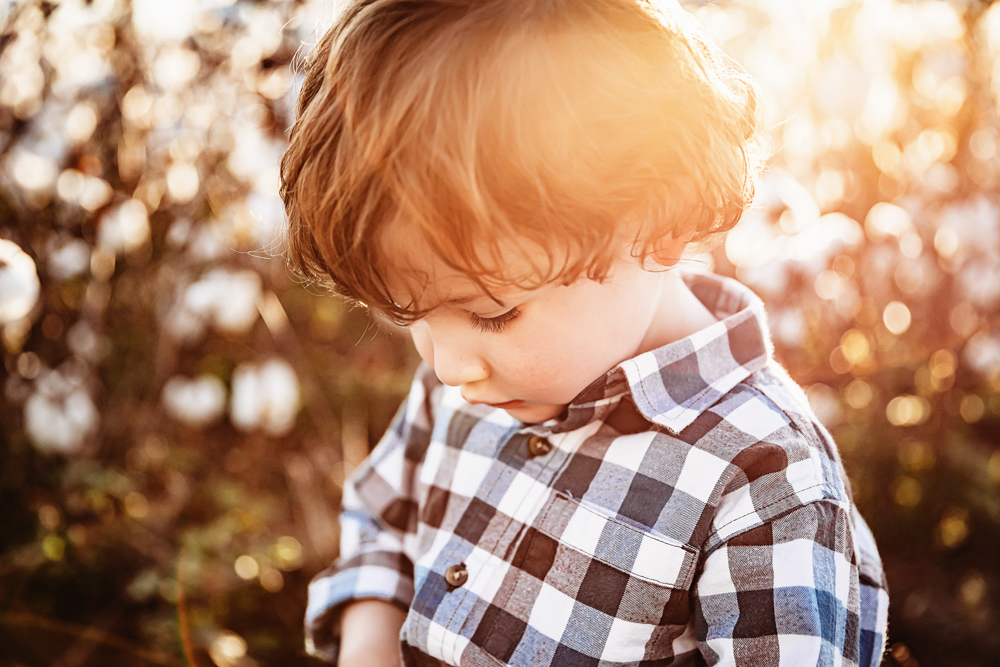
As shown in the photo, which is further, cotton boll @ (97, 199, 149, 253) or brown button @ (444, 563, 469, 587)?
cotton boll @ (97, 199, 149, 253)

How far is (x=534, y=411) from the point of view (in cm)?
88

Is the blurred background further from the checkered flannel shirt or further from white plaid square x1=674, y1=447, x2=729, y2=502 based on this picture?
white plaid square x1=674, y1=447, x2=729, y2=502

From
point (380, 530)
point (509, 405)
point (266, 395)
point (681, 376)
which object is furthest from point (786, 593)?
point (266, 395)

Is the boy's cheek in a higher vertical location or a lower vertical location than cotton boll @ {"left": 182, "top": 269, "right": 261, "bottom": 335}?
higher

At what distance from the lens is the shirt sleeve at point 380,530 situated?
1.10 meters

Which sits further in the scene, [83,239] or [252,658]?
[83,239]

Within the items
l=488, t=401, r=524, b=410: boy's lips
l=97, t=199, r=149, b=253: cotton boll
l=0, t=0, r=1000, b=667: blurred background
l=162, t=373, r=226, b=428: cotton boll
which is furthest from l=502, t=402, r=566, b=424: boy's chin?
l=97, t=199, r=149, b=253: cotton boll

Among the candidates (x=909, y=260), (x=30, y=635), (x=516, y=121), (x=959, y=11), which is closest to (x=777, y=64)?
(x=959, y=11)

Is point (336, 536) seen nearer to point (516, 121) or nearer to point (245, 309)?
point (245, 309)

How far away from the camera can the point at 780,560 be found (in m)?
0.71

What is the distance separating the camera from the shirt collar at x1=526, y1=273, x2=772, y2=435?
2.72 feet

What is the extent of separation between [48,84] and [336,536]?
1.51m

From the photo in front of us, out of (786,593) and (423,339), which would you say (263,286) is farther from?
(786,593)

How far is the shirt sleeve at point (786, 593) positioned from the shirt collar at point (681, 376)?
0.16 meters
